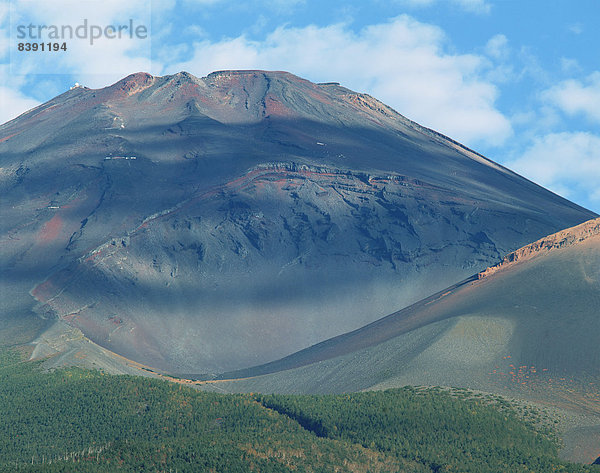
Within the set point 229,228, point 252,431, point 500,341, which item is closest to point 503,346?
point 500,341

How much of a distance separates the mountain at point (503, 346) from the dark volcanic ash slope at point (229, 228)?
2078cm

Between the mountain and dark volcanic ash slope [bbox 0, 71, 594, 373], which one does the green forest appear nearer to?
the mountain

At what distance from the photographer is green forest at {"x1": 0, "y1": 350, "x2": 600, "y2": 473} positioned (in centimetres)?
6888

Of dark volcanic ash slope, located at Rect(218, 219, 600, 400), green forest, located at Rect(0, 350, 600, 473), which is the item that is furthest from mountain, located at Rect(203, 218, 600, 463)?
green forest, located at Rect(0, 350, 600, 473)

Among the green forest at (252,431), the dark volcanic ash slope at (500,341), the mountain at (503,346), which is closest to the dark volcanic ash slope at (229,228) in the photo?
the mountain at (503,346)

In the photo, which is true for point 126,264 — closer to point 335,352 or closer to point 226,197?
point 226,197

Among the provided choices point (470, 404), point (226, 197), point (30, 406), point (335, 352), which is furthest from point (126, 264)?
point (470, 404)

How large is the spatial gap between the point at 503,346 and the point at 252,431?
111ft

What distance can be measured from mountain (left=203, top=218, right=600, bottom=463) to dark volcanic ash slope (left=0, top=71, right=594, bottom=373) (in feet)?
68.2

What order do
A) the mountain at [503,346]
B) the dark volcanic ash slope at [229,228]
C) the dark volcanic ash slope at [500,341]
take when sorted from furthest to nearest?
the dark volcanic ash slope at [229,228] → the dark volcanic ash slope at [500,341] → the mountain at [503,346]

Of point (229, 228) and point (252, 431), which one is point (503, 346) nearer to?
point (252, 431)

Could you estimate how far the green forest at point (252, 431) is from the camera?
2712 inches

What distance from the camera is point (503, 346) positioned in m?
100

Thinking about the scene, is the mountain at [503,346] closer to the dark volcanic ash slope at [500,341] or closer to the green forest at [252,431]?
the dark volcanic ash slope at [500,341]
